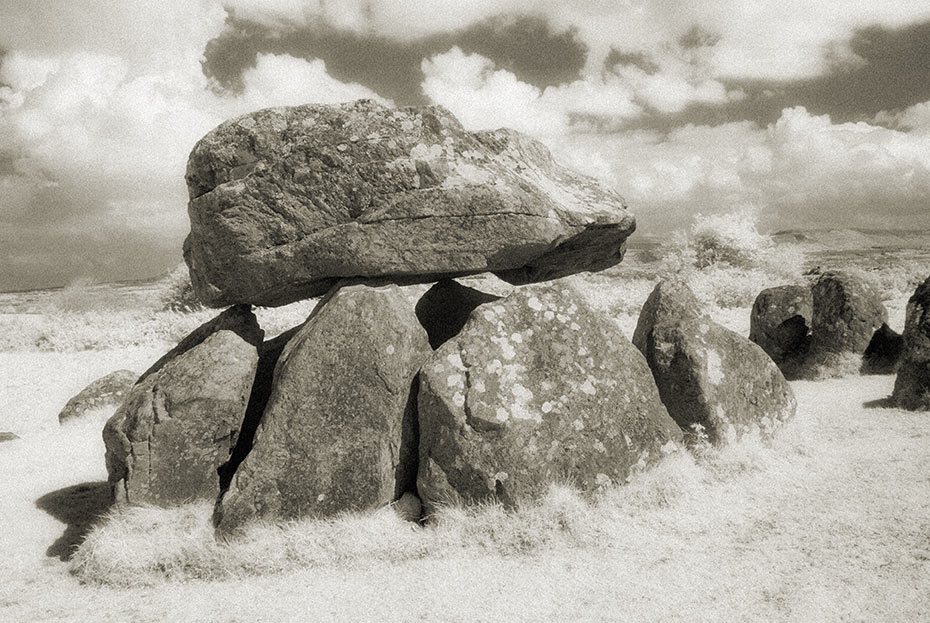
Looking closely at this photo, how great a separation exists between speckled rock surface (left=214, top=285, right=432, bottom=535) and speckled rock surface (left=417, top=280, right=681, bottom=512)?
14.5 inches

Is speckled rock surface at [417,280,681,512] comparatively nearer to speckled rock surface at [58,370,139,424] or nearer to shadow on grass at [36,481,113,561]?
shadow on grass at [36,481,113,561]

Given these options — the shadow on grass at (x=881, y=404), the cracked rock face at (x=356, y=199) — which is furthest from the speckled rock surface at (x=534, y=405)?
the shadow on grass at (x=881, y=404)

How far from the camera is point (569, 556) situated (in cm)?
611

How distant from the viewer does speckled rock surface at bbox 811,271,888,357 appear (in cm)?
1410

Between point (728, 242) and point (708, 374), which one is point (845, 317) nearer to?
point (708, 374)

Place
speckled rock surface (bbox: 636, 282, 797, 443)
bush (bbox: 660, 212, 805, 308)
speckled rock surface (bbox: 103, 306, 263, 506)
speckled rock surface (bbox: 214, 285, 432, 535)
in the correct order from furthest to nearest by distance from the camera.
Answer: bush (bbox: 660, 212, 805, 308)
speckled rock surface (bbox: 636, 282, 797, 443)
speckled rock surface (bbox: 103, 306, 263, 506)
speckled rock surface (bbox: 214, 285, 432, 535)

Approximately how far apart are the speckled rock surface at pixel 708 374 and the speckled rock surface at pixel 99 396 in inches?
475

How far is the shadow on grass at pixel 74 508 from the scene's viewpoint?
7.70m

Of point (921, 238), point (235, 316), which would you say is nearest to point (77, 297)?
point (235, 316)

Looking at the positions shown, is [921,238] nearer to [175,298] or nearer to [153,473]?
[175,298]

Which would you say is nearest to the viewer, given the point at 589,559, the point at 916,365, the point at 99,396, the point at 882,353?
the point at 589,559

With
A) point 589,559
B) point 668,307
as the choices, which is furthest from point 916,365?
point 589,559

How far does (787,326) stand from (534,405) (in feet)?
34.6

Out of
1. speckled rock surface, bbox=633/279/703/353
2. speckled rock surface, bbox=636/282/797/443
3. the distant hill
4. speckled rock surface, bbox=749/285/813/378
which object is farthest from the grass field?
the distant hill
